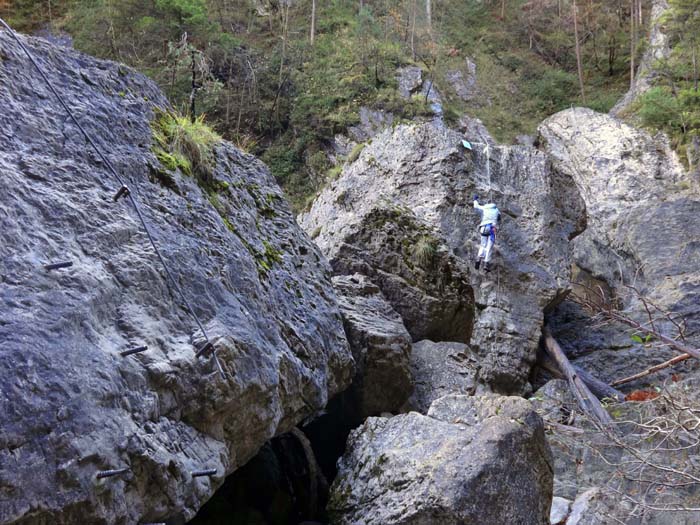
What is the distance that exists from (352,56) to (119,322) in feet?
75.9

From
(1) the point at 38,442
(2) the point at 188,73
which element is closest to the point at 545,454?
(1) the point at 38,442

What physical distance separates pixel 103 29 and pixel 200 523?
18028mm

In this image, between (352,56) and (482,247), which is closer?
(482,247)

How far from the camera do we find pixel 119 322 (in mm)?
4117

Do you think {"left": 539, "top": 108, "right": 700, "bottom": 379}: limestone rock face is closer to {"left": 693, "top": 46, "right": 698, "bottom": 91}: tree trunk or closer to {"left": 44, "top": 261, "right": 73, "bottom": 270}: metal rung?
{"left": 693, "top": 46, "right": 698, "bottom": 91}: tree trunk

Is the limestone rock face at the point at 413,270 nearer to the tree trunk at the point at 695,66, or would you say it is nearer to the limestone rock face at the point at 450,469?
the limestone rock face at the point at 450,469

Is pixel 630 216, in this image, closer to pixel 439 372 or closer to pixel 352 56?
pixel 439 372

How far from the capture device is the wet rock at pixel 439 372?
9.01 meters

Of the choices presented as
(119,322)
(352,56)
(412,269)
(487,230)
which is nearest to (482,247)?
(487,230)

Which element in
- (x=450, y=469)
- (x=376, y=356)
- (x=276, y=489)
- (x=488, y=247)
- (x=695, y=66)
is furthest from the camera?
Answer: (x=695, y=66)

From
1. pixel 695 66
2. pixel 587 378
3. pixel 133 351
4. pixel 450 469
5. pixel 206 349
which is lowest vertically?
pixel 587 378

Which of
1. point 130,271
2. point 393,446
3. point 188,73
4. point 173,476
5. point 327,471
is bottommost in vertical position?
point 327,471

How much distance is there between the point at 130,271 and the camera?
4402 millimetres

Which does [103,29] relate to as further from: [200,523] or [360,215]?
[200,523]
